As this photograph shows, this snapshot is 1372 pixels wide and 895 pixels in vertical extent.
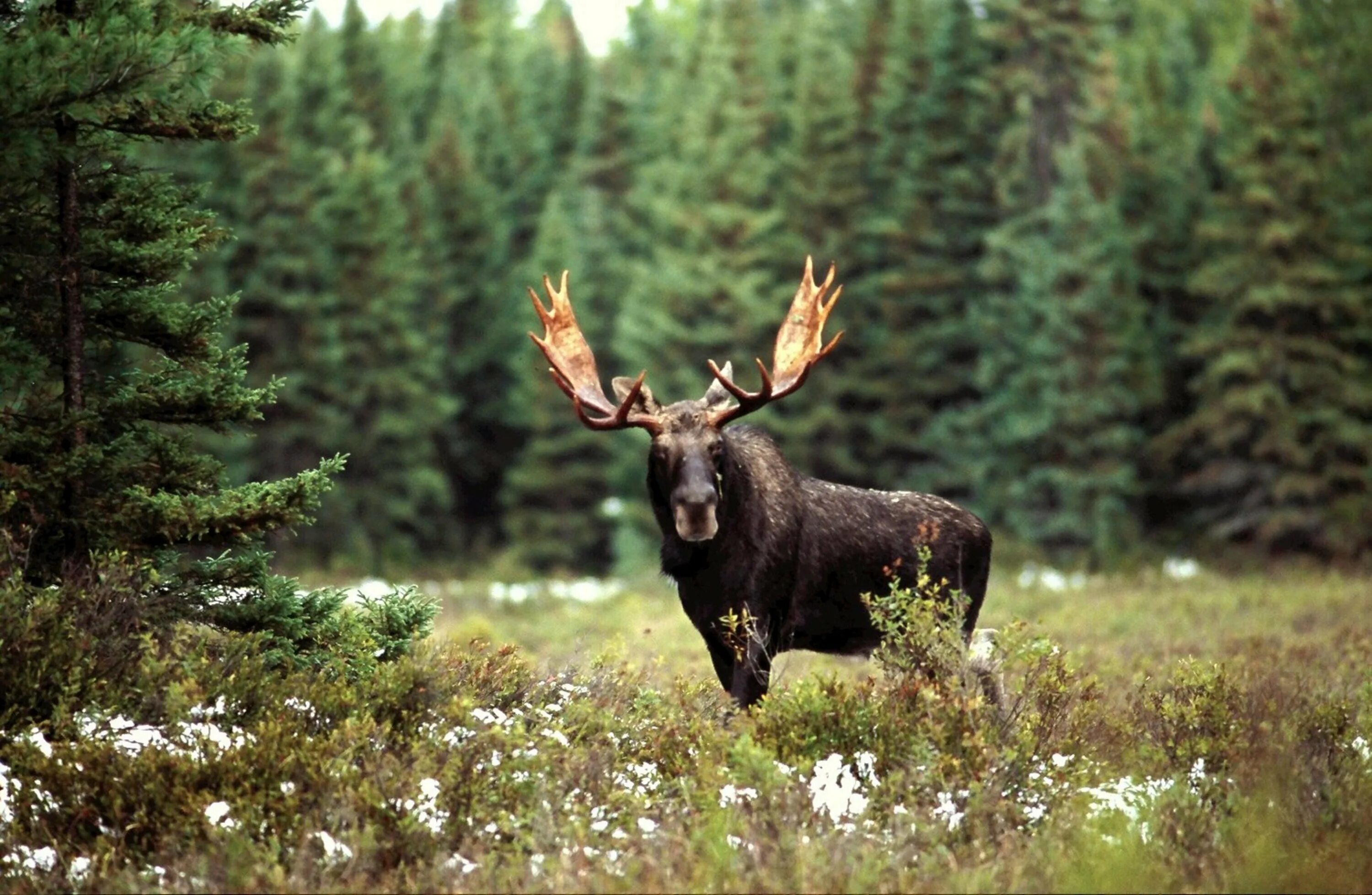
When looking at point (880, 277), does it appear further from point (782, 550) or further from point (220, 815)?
point (220, 815)

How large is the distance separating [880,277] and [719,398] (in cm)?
3563

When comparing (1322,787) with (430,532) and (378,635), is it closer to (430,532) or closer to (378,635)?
(378,635)

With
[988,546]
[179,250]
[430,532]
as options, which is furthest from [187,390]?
[430,532]

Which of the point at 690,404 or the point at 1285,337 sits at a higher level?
the point at 690,404

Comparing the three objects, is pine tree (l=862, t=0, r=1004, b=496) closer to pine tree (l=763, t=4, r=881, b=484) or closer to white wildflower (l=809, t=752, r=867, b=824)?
pine tree (l=763, t=4, r=881, b=484)

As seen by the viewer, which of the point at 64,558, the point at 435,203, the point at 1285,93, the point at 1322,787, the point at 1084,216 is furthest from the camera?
the point at 435,203

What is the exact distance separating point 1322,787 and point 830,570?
130 inches

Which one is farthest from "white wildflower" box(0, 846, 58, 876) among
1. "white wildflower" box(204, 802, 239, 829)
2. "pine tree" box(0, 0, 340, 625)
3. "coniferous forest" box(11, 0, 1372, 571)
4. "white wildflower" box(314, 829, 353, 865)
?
"coniferous forest" box(11, 0, 1372, 571)

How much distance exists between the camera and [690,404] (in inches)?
400

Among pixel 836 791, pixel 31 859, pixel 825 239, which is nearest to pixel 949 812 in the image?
pixel 836 791

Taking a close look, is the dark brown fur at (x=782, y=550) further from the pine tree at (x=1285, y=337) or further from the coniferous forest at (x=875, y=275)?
the pine tree at (x=1285, y=337)

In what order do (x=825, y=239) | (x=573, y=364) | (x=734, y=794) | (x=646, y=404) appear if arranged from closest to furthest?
1. (x=734, y=794)
2. (x=646, y=404)
3. (x=573, y=364)
4. (x=825, y=239)

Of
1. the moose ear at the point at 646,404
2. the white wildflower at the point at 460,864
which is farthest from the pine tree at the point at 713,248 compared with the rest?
the white wildflower at the point at 460,864

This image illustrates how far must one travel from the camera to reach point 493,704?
8.99 meters
